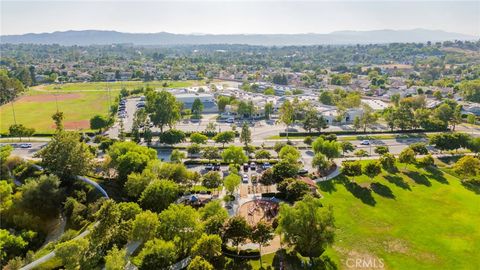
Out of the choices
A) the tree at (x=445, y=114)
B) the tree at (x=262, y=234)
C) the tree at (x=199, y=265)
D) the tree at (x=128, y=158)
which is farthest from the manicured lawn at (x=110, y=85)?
the tree at (x=199, y=265)

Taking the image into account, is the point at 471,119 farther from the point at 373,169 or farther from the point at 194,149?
the point at 194,149

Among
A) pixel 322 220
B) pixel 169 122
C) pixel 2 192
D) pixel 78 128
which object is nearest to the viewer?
pixel 322 220

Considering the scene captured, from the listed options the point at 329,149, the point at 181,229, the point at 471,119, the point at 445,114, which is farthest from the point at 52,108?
the point at 471,119

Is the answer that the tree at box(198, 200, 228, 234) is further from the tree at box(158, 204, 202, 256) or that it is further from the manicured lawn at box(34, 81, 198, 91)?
the manicured lawn at box(34, 81, 198, 91)

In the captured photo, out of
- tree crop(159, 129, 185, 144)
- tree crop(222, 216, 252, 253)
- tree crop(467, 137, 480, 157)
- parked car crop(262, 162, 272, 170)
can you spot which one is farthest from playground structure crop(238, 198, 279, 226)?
tree crop(467, 137, 480, 157)

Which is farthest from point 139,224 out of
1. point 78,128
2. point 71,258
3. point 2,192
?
point 78,128

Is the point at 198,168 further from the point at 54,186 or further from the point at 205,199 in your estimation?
the point at 54,186
